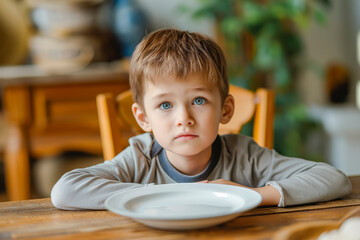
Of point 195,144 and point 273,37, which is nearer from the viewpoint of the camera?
point 195,144

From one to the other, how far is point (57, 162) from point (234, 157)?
5.88ft

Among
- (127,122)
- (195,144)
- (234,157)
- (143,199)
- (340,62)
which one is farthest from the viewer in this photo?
(340,62)

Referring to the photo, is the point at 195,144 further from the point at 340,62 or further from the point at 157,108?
the point at 340,62

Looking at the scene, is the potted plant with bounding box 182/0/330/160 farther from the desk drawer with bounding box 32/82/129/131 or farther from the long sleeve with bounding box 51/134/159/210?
the long sleeve with bounding box 51/134/159/210

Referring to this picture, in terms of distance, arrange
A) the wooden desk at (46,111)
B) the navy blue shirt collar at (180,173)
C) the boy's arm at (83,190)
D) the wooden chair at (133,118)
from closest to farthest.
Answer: the boy's arm at (83,190)
the navy blue shirt collar at (180,173)
the wooden chair at (133,118)
the wooden desk at (46,111)

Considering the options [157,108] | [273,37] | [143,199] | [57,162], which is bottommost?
[57,162]

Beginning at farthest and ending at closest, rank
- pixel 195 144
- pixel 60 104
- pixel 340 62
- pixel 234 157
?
pixel 340 62, pixel 60 104, pixel 234 157, pixel 195 144

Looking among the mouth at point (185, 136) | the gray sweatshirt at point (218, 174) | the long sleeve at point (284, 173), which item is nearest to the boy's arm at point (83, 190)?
the gray sweatshirt at point (218, 174)

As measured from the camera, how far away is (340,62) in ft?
10.6

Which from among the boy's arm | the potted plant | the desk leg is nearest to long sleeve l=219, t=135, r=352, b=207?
the boy's arm

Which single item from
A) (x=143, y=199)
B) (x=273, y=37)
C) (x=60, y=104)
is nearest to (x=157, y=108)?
(x=143, y=199)

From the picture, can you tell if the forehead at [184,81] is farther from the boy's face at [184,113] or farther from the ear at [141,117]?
the ear at [141,117]

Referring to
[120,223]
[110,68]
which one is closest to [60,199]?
[120,223]

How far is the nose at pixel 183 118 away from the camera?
35.9 inches
